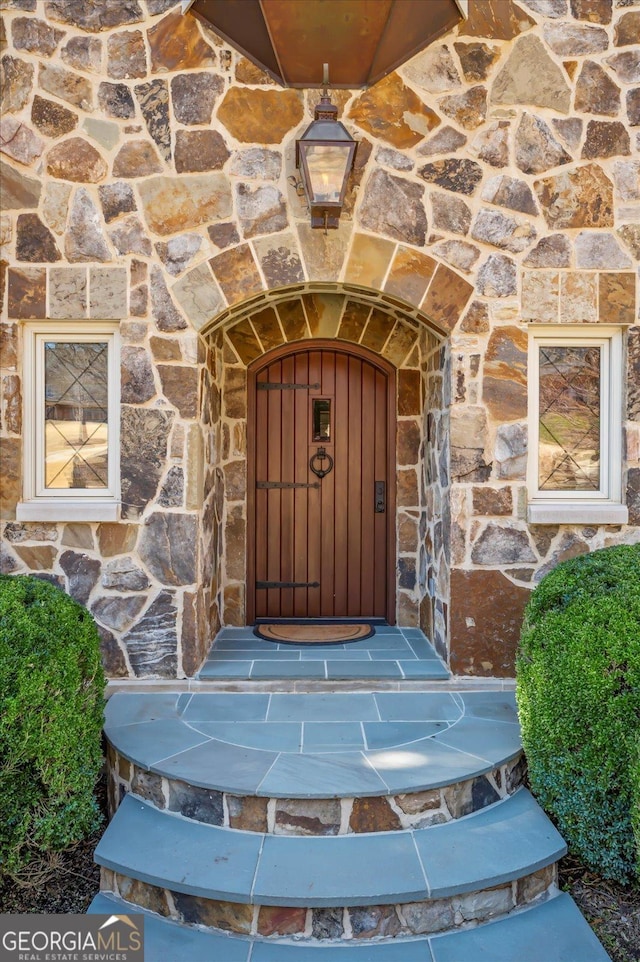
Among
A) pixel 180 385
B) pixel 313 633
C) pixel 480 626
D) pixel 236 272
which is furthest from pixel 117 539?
pixel 480 626

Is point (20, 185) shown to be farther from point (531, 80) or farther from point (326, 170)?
A: point (531, 80)

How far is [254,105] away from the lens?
3602 mm

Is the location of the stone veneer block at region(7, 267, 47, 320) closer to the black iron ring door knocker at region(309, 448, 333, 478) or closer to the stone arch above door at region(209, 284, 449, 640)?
the stone arch above door at region(209, 284, 449, 640)

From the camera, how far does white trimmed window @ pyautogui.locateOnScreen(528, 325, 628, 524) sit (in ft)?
12.6

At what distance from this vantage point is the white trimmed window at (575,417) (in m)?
3.83

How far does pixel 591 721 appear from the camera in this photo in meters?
2.51

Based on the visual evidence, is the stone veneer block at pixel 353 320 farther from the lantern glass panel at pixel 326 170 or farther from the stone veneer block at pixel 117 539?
the stone veneer block at pixel 117 539

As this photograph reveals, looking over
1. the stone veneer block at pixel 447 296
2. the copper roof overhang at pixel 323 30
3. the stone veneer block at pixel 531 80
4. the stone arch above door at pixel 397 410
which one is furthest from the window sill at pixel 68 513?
the stone veneer block at pixel 531 80

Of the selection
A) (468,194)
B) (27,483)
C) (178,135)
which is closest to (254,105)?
(178,135)

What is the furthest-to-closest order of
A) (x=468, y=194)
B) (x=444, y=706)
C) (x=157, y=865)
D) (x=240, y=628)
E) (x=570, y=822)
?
(x=240, y=628), (x=468, y=194), (x=444, y=706), (x=570, y=822), (x=157, y=865)

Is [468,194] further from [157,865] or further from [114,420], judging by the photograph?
[157,865]

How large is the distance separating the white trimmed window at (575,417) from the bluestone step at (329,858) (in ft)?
6.05

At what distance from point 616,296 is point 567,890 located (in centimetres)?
291

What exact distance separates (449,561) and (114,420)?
204cm
